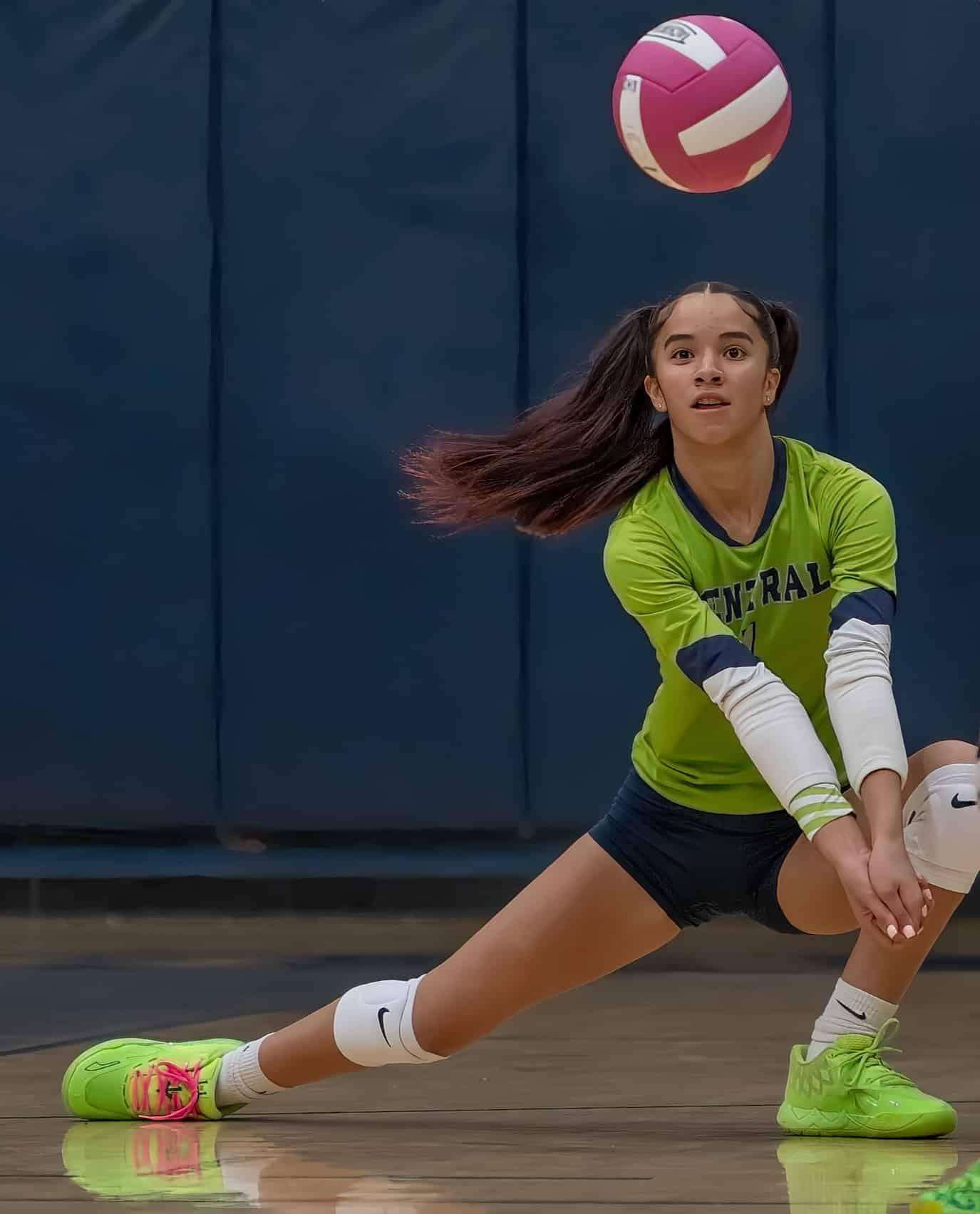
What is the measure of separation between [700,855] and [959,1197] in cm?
95

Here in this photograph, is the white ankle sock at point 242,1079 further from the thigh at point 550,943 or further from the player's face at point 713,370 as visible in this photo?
the player's face at point 713,370

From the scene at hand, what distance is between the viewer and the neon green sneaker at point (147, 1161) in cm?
290

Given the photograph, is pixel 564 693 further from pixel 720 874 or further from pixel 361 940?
pixel 720 874

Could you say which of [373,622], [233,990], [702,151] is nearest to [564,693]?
[373,622]

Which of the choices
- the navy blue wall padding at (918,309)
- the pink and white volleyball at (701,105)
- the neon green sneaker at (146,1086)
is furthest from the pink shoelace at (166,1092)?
the navy blue wall padding at (918,309)

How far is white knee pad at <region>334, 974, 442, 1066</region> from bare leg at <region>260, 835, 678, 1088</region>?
0.02 metres

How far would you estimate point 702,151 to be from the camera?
161 inches

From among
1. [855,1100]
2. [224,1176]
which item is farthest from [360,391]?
[224,1176]

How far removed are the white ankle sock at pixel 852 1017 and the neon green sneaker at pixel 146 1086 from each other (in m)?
0.98

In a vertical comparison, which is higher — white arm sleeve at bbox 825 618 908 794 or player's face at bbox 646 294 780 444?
player's face at bbox 646 294 780 444

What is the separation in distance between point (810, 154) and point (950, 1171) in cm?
344

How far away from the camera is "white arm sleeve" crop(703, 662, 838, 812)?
3092mm

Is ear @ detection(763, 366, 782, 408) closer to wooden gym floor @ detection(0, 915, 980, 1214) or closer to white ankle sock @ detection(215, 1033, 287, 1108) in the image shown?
wooden gym floor @ detection(0, 915, 980, 1214)

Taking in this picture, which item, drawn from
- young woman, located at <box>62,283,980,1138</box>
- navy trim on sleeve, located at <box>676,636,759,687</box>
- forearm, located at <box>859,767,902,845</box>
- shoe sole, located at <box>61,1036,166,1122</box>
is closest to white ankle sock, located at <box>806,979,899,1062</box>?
young woman, located at <box>62,283,980,1138</box>
